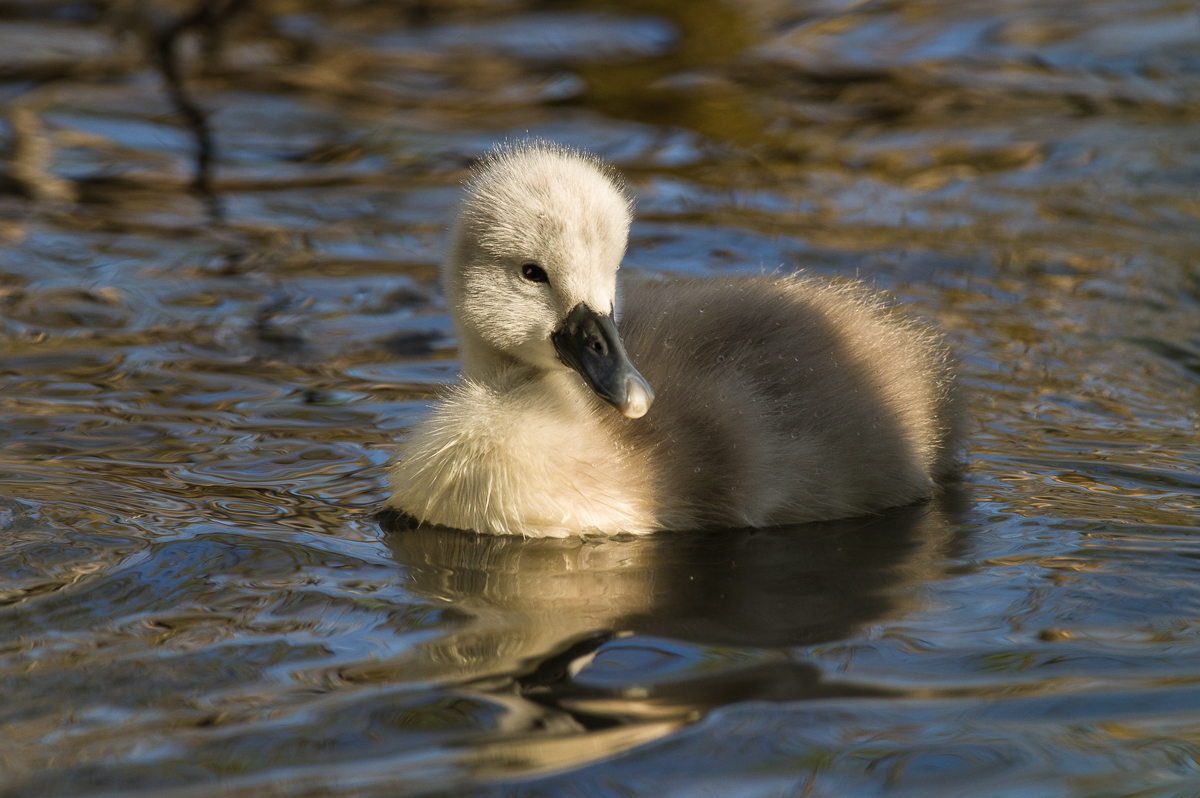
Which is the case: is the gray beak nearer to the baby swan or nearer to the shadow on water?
the baby swan

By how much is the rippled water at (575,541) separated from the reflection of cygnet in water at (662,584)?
0.01 metres

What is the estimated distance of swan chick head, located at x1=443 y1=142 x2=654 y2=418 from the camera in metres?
3.61

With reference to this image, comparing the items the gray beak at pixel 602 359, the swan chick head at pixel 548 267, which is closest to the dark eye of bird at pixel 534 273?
the swan chick head at pixel 548 267

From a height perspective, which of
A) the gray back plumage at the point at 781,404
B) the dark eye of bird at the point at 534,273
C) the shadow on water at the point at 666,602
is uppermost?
the dark eye of bird at the point at 534,273

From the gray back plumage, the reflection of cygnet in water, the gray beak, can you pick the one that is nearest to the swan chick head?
the gray beak

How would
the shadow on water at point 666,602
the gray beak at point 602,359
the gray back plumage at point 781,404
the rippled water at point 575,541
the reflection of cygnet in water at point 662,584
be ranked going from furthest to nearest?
the gray back plumage at point 781,404, the gray beak at point 602,359, the reflection of cygnet in water at point 662,584, the shadow on water at point 666,602, the rippled water at point 575,541

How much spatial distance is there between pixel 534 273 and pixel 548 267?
7 centimetres

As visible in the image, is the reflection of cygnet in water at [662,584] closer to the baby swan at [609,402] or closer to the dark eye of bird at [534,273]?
the baby swan at [609,402]

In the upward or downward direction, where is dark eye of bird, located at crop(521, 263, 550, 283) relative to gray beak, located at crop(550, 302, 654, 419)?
upward

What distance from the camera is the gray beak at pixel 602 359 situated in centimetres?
350

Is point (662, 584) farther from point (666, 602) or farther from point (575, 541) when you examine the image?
point (575, 541)

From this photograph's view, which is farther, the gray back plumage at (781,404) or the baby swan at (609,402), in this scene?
the gray back plumage at (781,404)

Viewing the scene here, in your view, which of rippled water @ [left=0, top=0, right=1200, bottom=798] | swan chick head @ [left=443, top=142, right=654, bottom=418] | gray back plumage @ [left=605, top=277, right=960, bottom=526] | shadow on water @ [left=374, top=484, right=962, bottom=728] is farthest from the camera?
gray back plumage @ [left=605, top=277, right=960, bottom=526]

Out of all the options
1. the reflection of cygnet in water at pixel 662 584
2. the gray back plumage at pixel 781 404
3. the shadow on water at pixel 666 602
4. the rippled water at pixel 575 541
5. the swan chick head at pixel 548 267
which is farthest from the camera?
the gray back plumage at pixel 781 404
